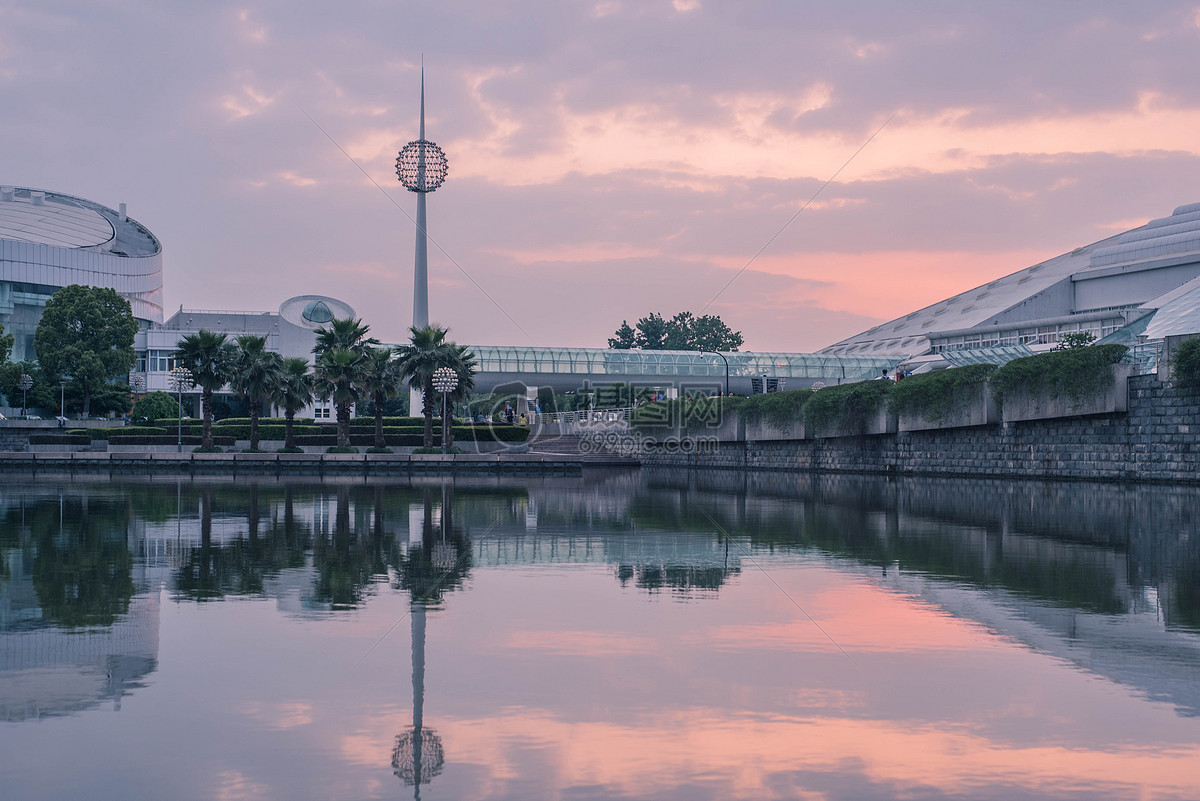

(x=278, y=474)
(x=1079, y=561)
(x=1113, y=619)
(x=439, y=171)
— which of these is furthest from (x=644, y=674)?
(x=439, y=171)

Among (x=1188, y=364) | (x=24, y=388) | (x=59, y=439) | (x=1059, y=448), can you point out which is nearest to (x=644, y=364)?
(x=59, y=439)

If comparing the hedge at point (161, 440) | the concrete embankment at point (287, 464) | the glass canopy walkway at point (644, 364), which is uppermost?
the glass canopy walkway at point (644, 364)

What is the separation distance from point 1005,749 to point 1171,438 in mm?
30737

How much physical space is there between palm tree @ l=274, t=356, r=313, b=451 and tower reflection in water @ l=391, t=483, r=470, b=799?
2904cm

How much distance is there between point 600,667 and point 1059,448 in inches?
1286

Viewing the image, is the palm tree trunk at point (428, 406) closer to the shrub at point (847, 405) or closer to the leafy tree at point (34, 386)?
the shrub at point (847, 405)

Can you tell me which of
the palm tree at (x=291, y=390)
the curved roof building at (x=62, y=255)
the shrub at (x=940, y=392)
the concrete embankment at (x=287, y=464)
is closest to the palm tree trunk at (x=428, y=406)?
the concrete embankment at (x=287, y=464)

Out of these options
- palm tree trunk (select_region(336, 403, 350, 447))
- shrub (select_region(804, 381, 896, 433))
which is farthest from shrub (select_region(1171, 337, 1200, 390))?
palm tree trunk (select_region(336, 403, 350, 447))

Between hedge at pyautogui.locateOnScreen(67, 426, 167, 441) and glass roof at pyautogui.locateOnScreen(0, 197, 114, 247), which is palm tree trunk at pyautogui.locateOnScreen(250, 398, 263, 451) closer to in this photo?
hedge at pyautogui.locateOnScreen(67, 426, 167, 441)

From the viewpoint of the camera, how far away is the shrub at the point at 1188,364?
3269 centimetres

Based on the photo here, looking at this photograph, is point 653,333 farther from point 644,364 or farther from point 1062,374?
point 1062,374

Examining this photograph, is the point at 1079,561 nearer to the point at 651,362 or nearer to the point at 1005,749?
the point at 1005,749

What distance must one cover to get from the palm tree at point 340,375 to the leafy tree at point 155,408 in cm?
2598

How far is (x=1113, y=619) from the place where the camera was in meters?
10.9
